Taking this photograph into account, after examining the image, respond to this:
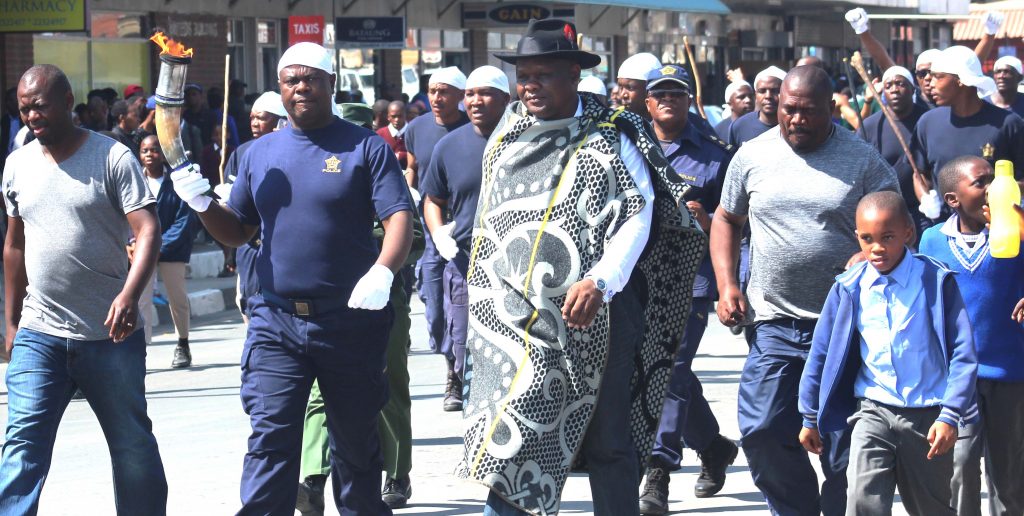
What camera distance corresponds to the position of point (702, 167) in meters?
7.98

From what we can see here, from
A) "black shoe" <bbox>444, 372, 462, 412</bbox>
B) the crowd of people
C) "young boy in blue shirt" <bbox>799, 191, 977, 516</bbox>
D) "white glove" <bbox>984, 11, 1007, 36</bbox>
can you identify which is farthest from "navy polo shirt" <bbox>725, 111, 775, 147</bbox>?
"young boy in blue shirt" <bbox>799, 191, 977, 516</bbox>

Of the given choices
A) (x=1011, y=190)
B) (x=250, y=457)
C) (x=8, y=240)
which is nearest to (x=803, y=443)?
(x=1011, y=190)

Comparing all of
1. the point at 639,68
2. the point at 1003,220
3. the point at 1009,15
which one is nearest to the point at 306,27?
the point at 639,68

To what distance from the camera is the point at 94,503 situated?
24.9ft

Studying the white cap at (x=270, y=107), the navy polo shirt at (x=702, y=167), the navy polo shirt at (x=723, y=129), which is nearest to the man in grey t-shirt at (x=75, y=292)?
the white cap at (x=270, y=107)

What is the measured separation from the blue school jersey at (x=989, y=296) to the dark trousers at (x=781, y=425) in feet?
1.74

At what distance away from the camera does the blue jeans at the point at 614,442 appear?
5.80 m

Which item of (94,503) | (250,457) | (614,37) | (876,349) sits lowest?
(94,503)

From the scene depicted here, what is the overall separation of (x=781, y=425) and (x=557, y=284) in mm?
1086

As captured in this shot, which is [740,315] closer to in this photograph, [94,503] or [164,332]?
[94,503]

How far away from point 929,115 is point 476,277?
416cm

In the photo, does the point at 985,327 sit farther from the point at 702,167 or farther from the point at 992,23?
the point at 992,23

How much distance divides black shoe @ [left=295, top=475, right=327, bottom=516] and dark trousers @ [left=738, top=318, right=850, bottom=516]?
1.87 metres

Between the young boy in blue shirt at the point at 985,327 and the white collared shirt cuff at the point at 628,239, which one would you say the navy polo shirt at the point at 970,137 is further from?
the white collared shirt cuff at the point at 628,239
